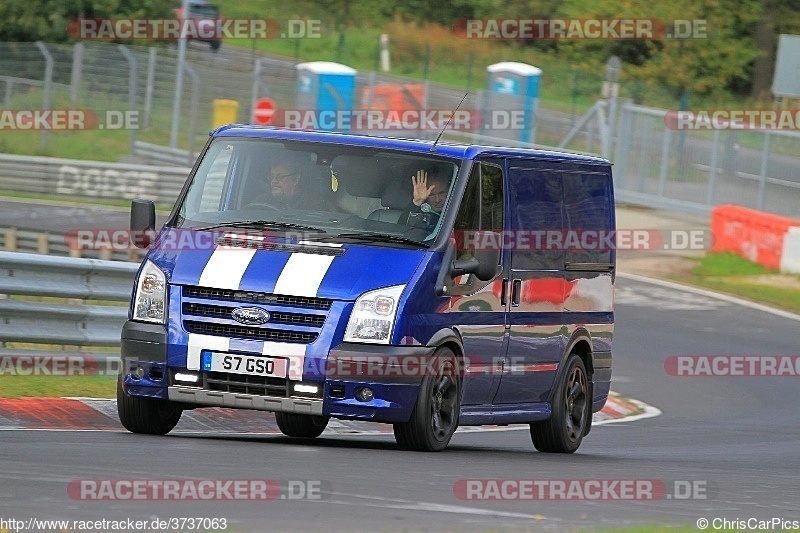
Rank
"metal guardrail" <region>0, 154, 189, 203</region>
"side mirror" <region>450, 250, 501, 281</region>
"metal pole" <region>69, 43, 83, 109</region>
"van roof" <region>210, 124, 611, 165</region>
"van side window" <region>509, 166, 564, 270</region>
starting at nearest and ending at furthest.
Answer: "side mirror" <region>450, 250, 501, 281</region> < "van roof" <region>210, 124, 611, 165</region> < "van side window" <region>509, 166, 564, 270</region> < "metal guardrail" <region>0, 154, 189, 203</region> < "metal pole" <region>69, 43, 83, 109</region>

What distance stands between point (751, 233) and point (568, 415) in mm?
16817

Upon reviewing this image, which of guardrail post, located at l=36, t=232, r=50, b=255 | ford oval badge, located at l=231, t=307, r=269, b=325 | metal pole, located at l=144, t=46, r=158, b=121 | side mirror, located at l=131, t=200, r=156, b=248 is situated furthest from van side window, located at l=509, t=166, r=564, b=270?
metal pole, located at l=144, t=46, r=158, b=121

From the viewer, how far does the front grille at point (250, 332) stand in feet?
33.5

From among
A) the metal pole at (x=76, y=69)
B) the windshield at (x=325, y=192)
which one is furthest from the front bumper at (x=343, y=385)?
the metal pole at (x=76, y=69)

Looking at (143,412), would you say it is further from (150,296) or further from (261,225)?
(261,225)

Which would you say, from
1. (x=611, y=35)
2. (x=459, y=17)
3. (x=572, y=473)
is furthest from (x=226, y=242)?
(x=459, y=17)

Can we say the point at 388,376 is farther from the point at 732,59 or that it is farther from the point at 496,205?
the point at 732,59

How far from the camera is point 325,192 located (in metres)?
11.0

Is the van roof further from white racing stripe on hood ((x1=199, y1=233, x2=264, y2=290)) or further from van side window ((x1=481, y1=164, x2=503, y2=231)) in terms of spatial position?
white racing stripe on hood ((x1=199, y1=233, x2=264, y2=290))

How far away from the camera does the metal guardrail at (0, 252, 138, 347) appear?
13320mm

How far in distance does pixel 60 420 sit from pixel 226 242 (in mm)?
1882

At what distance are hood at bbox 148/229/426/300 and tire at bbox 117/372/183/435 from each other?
853 millimetres

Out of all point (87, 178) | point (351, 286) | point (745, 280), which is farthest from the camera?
point (87, 178)

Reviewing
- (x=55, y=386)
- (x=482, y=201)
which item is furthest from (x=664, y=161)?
(x=482, y=201)
